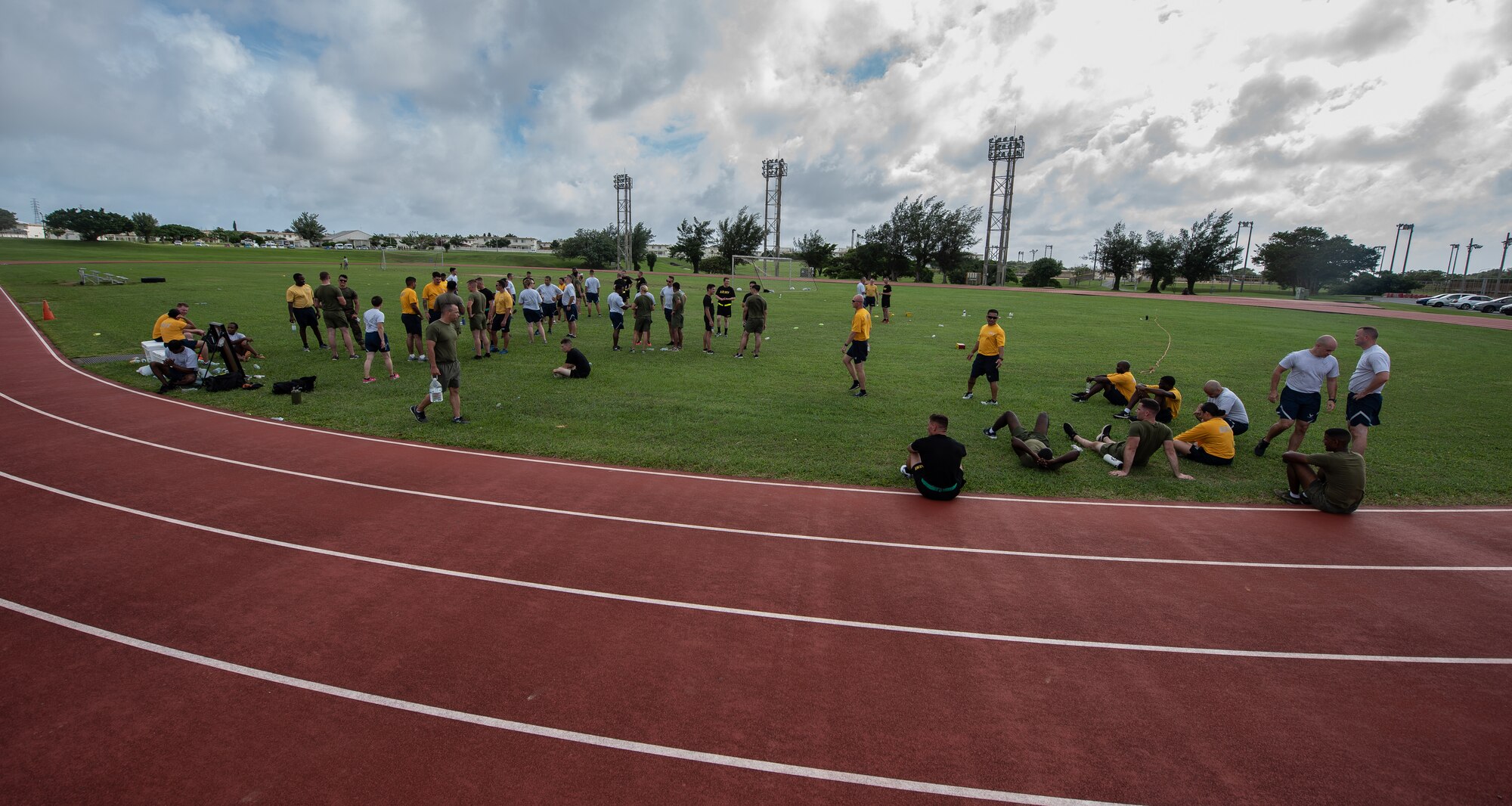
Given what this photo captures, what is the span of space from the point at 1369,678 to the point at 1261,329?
94.1 feet

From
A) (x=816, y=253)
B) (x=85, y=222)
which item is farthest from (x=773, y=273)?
(x=85, y=222)

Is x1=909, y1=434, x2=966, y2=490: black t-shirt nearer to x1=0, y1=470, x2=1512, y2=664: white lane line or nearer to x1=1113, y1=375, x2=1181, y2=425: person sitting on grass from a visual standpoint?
x1=0, y1=470, x2=1512, y2=664: white lane line

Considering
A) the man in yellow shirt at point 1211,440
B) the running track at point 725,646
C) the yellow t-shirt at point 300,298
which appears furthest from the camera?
the yellow t-shirt at point 300,298

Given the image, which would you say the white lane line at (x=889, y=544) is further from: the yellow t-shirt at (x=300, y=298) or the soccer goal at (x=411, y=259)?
the soccer goal at (x=411, y=259)

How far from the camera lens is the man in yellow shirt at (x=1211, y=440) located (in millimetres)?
9555

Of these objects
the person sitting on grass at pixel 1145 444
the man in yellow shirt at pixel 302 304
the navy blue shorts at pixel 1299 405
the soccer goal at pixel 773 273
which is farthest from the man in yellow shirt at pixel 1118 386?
the soccer goal at pixel 773 273

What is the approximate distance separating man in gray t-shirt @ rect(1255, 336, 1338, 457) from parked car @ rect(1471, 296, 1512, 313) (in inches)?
2141

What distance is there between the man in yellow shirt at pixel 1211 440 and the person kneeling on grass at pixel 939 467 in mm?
4334

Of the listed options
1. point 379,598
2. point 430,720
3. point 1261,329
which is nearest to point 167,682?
point 379,598

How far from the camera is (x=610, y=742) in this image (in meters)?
4.07

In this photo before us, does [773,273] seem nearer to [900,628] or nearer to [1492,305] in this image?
[1492,305]

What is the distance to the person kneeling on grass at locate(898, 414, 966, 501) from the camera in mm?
8000

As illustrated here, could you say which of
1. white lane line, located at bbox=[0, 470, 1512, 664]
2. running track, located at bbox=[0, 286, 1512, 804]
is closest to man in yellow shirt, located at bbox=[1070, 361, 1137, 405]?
running track, located at bbox=[0, 286, 1512, 804]

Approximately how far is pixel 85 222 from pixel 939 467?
9881 centimetres
